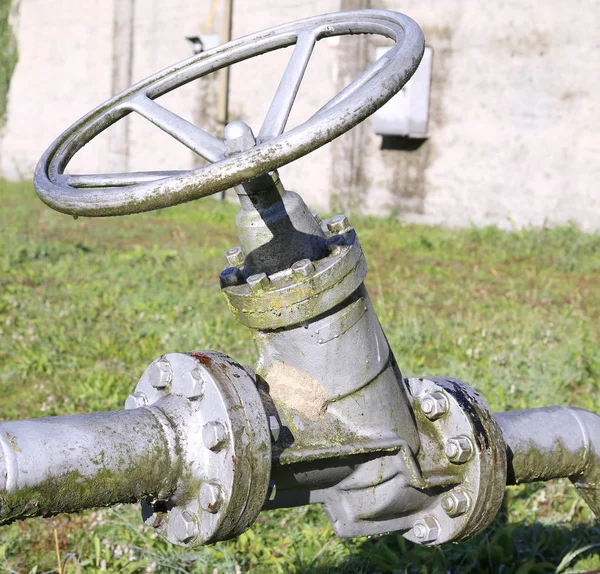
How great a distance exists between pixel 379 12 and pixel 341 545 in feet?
5.14

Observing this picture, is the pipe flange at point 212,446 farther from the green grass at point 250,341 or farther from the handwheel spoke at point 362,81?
the green grass at point 250,341

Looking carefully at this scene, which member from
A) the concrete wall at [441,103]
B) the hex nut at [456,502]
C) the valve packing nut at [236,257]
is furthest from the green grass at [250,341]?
the valve packing nut at [236,257]

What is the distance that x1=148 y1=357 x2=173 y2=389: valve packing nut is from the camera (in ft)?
4.58

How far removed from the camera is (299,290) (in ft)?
4.46

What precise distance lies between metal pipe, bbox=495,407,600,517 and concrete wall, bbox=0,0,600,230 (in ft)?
18.9

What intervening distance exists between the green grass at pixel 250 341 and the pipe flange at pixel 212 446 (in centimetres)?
108

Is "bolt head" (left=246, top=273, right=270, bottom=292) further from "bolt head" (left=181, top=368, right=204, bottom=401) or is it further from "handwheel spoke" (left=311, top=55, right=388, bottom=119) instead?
"handwheel spoke" (left=311, top=55, right=388, bottom=119)

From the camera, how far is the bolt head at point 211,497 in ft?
4.16

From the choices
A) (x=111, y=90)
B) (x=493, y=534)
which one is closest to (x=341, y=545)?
(x=493, y=534)

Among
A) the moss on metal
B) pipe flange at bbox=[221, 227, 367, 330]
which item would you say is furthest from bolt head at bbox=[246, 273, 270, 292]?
the moss on metal

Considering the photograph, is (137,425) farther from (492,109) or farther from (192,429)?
(492,109)

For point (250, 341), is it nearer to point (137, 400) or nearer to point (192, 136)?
point (137, 400)

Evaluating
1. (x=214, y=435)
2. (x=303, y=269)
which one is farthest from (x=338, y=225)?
(x=214, y=435)

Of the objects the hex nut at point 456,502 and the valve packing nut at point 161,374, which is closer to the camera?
the valve packing nut at point 161,374
